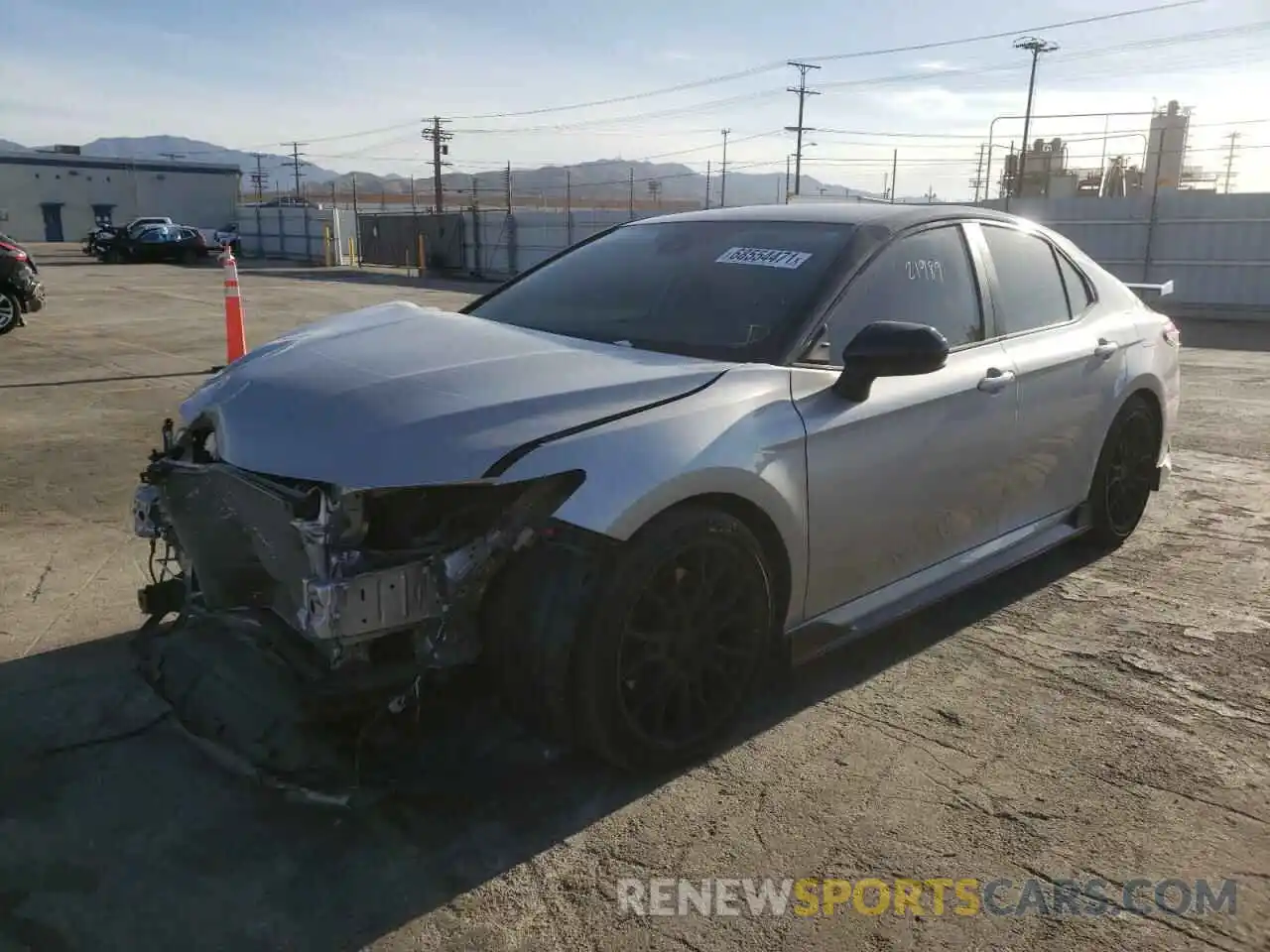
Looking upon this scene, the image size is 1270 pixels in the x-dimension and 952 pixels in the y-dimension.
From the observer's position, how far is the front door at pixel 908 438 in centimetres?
321

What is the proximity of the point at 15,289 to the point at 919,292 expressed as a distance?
42.3ft

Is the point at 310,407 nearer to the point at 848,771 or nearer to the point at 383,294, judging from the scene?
the point at 848,771

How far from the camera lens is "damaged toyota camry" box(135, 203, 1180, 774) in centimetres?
260

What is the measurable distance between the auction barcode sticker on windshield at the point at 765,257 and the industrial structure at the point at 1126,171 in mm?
18664

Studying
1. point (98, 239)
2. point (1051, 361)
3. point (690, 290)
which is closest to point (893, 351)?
point (690, 290)

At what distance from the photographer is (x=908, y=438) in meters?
3.43

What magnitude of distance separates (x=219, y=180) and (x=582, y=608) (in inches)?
2528

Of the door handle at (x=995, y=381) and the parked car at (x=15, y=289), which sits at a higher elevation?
the door handle at (x=995, y=381)

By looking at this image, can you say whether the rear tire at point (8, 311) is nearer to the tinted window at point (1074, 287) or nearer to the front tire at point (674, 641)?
the tinted window at point (1074, 287)

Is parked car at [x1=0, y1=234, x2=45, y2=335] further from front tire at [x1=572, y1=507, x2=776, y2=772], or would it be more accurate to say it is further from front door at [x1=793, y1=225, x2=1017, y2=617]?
front tire at [x1=572, y1=507, x2=776, y2=772]

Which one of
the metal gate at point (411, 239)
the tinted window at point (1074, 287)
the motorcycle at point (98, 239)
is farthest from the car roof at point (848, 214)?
the motorcycle at point (98, 239)

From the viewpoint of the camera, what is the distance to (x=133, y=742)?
3.08 meters

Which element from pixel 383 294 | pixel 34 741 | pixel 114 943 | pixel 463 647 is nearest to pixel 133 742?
pixel 34 741

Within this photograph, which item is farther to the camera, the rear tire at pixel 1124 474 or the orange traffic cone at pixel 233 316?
the orange traffic cone at pixel 233 316
